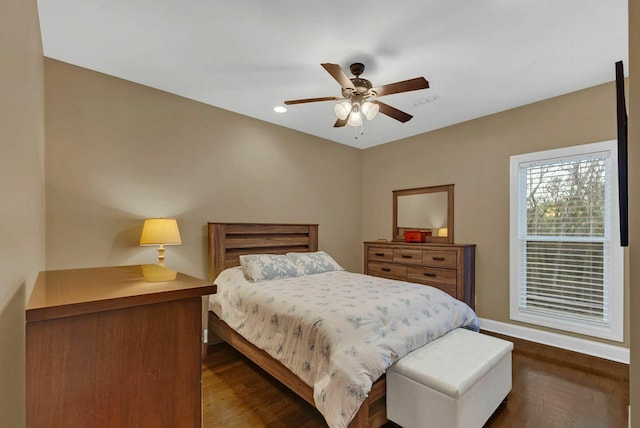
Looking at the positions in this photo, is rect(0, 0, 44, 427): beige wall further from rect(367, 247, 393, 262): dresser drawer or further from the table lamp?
rect(367, 247, 393, 262): dresser drawer

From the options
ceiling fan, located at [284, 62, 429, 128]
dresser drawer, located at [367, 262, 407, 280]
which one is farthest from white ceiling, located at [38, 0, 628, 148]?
dresser drawer, located at [367, 262, 407, 280]

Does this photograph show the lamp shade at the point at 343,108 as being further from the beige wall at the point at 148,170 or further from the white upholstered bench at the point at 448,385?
the white upholstered bench at the point at 448,385

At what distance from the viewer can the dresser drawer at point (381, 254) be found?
424 cm

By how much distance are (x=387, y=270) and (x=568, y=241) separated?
205cm

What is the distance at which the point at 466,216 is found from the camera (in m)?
3.89

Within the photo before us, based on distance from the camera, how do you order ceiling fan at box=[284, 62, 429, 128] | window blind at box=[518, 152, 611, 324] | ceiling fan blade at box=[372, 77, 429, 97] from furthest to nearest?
window blind at box=[518, 152, 611, 324] < ceiling fan at box=[284, 62, 429, 128] < ceiling fan blade at box=[372, 77, 429, 97]

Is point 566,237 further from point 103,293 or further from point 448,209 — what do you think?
point 103,293

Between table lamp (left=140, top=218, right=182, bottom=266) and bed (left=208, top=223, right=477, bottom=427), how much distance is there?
1.76 feet

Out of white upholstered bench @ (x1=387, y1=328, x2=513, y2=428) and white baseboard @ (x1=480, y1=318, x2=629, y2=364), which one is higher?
white upholstered bench @ (x1=387, y1=328, x2=513, y2=428)

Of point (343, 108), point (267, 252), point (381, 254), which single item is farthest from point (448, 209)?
point (267, 252)

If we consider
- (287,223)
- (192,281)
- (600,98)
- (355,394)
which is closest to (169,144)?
(287,223)

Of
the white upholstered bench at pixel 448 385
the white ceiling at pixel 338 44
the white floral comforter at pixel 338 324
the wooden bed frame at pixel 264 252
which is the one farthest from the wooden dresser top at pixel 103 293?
the white ceiling at pixel 338 44

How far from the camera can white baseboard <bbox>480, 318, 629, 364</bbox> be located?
9.16 feet

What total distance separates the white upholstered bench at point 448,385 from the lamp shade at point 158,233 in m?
2.13
